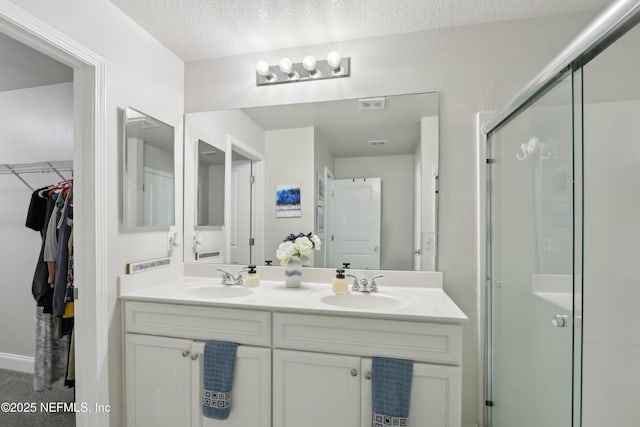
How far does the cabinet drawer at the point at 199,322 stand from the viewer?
4.92 ft

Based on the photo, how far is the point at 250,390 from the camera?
1486 mm

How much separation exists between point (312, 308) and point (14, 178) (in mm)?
2675

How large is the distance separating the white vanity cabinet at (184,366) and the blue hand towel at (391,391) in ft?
1.60

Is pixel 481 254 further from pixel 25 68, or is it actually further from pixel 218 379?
pixel 25 68

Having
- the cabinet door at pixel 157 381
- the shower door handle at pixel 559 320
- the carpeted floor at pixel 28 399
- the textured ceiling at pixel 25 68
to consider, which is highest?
the textured ceiling at pixel 25 68

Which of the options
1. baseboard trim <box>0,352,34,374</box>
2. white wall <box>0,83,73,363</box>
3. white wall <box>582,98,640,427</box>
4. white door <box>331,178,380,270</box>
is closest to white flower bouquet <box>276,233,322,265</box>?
white door <box>331,178,380,270</box>

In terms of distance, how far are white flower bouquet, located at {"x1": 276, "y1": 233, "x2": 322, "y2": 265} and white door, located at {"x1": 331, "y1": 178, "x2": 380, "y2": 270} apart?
14 cm

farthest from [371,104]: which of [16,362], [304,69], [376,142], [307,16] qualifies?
[16,362]

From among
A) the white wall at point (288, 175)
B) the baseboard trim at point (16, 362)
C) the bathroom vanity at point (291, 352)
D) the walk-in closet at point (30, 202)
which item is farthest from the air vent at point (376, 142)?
the baseboard trim at point (16, 362)

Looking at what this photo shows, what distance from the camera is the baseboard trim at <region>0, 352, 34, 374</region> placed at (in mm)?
2477

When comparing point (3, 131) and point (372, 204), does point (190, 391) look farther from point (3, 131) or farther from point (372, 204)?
point (3, 131)

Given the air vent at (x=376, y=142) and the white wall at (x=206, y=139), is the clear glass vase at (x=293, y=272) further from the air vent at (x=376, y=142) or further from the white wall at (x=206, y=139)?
the air vent at (x=376, y=142)

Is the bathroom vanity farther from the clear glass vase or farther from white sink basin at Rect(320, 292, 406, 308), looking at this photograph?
the clear glass vase

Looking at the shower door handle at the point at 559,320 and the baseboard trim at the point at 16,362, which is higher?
the shower door handle at the point at 559,320
